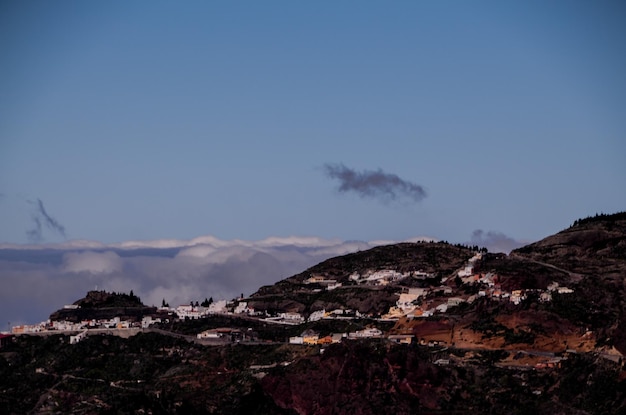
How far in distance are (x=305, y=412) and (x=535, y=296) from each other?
25345mm

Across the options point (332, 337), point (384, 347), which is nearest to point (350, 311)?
point (332, 337)

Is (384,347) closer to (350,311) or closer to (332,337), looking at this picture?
(332,337)

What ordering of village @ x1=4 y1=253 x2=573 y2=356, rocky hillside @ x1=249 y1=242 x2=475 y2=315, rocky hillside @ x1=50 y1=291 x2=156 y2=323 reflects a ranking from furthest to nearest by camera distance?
rocky hillside @ x1=50 y1=291 x2=156 y2=323 → rocky hillside @ x1=249 y1=242 x2=475 y2=315 → village @ x1=4 y1=253 x2=573 y2=356

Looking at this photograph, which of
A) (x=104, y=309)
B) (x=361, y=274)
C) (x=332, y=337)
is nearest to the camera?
(x=332, y=337)

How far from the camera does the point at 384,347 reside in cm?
11731

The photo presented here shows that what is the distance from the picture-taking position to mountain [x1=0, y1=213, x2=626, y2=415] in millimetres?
111250

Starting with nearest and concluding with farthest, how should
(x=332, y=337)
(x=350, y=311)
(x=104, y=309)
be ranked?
(x=332, y=337)
(x=350, y=311)
(x=104, y=309)

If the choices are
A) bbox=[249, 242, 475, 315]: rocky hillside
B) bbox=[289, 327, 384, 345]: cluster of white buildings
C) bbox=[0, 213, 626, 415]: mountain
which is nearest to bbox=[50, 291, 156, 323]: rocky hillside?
bbox=[0, 213, 626, 415]: mountain

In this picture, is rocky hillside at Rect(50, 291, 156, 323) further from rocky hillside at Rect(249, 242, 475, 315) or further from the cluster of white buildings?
the cluster of white buildings

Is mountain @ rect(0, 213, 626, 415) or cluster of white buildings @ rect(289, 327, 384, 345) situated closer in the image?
mountain @ rect(0, 213, 626, 415)

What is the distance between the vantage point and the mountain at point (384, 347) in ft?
365

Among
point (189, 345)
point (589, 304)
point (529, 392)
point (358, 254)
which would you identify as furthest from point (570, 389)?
point (358, 254)

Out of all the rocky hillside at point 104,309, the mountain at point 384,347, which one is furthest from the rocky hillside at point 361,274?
the rocky hillside at point 104,309

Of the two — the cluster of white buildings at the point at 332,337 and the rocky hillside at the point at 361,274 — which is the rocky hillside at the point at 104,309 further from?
the cluster of white buildings at the point at 332,337
